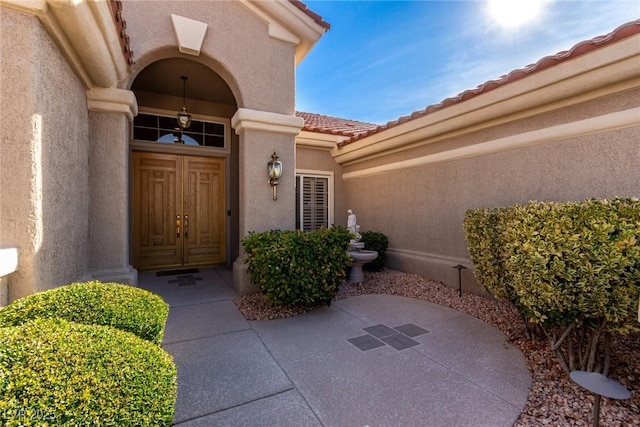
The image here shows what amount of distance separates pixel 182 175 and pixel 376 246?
6.06 m

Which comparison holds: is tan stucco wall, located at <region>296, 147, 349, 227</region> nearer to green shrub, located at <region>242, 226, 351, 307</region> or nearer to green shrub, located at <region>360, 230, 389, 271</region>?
green shrub, located at <region>360, 230, 389, 271</region>

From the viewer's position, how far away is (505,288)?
4.03m

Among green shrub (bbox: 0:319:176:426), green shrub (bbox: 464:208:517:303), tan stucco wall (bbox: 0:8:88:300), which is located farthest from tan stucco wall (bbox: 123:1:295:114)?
green shrub (bbox: 0:319:176:426)

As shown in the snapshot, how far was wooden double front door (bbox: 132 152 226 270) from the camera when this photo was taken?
796 cm

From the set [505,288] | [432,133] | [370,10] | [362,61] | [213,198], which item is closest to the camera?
[505,288]

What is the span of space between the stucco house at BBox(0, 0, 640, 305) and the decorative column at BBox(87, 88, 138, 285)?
23 millimetres

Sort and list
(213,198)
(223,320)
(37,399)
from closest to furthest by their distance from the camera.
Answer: (37,399)
(223,320)
(213,198)

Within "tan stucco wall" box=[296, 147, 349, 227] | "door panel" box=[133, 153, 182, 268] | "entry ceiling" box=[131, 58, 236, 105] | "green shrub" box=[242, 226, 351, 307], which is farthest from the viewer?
"tan stucco wall" box=[296, 147, 349, 227]

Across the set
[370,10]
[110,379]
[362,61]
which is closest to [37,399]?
[110,379]

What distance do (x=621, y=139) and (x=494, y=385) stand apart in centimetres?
412

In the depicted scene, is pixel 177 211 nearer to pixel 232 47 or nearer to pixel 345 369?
pixel 232 47

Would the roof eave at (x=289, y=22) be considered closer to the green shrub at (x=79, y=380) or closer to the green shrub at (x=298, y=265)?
the green shrub at (x=298, y=265)

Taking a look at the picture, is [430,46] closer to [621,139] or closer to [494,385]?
[621,139]

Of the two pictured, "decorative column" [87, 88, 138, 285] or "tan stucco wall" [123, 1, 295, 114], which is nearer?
"decorative column" [87, 88, 138, 285]
